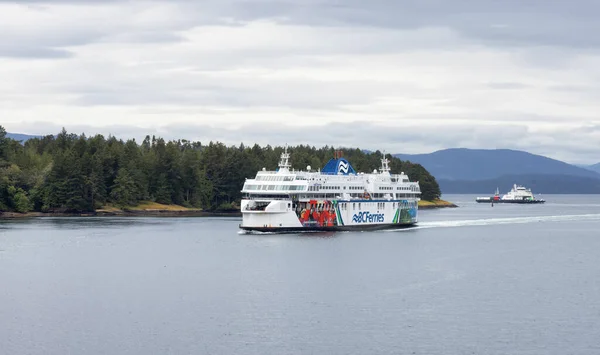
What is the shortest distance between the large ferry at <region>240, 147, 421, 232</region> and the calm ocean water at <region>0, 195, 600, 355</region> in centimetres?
271

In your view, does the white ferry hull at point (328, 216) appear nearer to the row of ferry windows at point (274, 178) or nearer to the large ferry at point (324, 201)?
the large ferry at point (324, 201)

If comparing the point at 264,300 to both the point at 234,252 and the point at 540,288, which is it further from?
the point at 234,252

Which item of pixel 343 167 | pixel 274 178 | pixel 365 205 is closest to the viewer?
pixel 274 178

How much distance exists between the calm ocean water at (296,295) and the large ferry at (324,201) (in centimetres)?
271

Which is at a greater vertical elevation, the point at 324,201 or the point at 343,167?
the point at 343,167

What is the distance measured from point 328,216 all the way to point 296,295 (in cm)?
5555

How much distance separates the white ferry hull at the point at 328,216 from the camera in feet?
395

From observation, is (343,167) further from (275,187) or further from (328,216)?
(275,187)

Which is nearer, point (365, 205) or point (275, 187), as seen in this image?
point (275, 187)

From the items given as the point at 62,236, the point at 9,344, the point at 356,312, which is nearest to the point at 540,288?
the point at 356,312

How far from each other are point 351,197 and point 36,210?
87.8 m

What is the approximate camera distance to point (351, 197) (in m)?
132

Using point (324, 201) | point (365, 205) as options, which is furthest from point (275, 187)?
point (365, 205)

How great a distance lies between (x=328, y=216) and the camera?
127m
